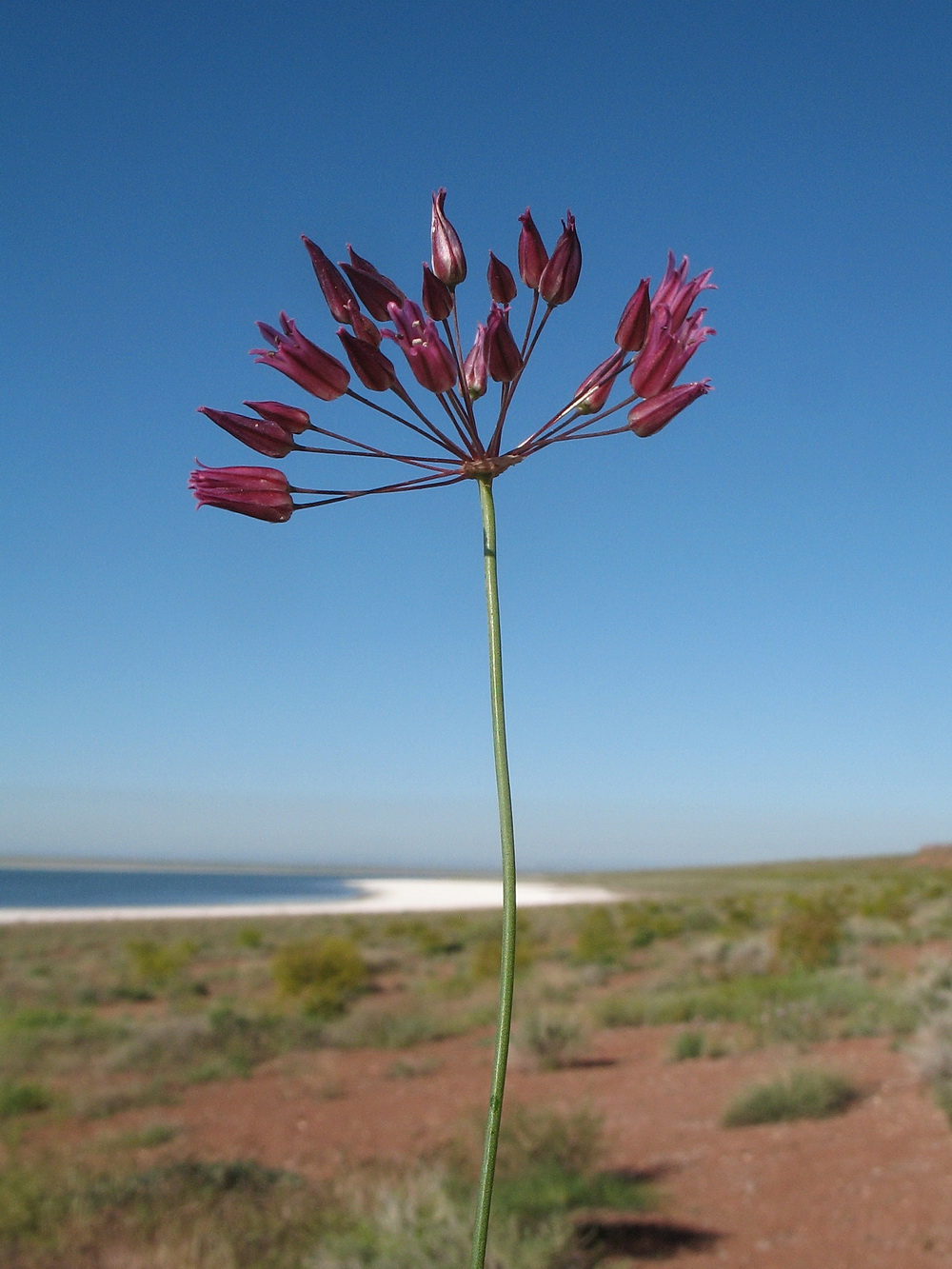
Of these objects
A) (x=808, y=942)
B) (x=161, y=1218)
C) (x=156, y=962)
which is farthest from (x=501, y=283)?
(x=156, y=962)

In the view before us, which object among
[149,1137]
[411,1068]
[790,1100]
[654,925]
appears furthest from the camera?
[654,925]

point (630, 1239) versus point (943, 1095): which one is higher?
point (943, 1095)

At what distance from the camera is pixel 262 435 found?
63.3 inches

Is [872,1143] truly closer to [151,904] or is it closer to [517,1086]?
[517,1086]

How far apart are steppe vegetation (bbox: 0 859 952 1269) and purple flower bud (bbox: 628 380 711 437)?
274 inches

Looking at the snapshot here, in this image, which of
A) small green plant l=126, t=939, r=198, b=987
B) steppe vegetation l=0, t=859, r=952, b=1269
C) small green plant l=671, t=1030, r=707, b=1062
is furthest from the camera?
small green plant l=126, t=939, r=198, b=987

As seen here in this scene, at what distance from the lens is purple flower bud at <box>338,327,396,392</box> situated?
148 centimetres

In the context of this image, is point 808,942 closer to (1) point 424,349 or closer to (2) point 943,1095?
(2) point 943,1095

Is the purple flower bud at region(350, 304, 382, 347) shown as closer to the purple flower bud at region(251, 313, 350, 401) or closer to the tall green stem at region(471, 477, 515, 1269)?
the purple flower bud at region(251, 313, 350, 401)

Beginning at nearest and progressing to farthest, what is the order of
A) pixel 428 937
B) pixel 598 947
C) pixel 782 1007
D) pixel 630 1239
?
pixel 630 1239 < pixel 782 1007 < pixel 598 947 < pixel 428 937

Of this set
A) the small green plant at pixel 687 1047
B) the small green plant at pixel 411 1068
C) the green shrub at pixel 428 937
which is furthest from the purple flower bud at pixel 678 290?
the green shrub at pixel 428 937

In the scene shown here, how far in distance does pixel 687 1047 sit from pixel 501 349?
14697 mm

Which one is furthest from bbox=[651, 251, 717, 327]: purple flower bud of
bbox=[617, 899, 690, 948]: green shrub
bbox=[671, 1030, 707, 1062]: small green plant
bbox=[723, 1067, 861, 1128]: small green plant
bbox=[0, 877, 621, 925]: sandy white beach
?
bbox=[0, 877, 621, 925]: sandy white beach

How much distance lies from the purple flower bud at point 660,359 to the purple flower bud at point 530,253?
0.70 feet
